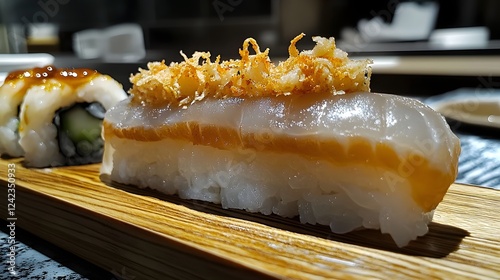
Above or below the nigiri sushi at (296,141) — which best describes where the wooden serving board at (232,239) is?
below

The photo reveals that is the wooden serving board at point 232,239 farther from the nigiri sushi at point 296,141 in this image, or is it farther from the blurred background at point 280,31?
the blurred background at point 280,31

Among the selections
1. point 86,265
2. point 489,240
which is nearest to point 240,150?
point 86,265

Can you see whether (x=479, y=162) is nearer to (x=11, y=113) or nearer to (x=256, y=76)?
(x=256, y=76)

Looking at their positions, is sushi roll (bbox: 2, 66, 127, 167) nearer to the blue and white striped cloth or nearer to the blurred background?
the blue and white striped cloth

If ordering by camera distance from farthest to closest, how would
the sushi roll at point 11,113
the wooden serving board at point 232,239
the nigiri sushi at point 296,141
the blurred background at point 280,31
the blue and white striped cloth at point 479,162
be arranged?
the blurred background at point 280,31 < the sushi roll at point 11,113 < the blue and white striped cloth at point 479,162 < the nigiri sushi at point 296,141 < the wooden serving board at point 232,239

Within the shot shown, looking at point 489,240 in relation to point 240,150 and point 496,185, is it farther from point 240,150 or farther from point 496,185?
point 496,185

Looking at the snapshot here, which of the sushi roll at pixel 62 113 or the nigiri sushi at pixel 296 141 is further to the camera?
the sushi roll at pixel 62 113

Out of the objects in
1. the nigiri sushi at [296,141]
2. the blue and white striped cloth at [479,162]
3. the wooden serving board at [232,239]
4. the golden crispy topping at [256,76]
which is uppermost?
the golden crispy topping at [256,76]

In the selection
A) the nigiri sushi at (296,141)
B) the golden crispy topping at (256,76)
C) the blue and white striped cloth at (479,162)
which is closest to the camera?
the nigiri sushi at (296,141)

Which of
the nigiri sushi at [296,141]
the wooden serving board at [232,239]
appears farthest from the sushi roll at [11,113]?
the nigiri sushi at [296,141]
